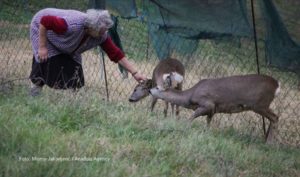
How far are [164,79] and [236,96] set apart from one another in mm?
1278

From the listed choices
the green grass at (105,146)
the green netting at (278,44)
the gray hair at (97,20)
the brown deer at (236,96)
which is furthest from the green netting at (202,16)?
the green grass at (105,146)

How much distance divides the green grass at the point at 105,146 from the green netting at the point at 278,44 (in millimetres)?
1271

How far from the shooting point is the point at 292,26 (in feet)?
22.9

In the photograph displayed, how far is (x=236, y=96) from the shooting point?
785cm

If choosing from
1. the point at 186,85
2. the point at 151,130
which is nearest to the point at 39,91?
the point at 151,130

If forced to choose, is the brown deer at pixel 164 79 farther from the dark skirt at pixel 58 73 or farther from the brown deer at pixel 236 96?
the dark skirt at pixel 58 73

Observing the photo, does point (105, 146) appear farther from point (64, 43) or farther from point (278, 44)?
point (278, 44)

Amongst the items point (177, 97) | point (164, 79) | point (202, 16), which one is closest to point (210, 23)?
point (202, 16)

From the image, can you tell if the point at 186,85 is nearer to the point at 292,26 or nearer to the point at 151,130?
the point at 292,26

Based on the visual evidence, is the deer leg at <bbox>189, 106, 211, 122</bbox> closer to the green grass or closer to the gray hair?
the green grass

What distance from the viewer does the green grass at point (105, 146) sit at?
414cm

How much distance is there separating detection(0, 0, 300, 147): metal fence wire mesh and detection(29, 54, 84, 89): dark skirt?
136 mm

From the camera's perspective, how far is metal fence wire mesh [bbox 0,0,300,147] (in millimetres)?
7438

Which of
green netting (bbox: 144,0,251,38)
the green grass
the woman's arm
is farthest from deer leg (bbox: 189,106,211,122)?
the woman's arm
